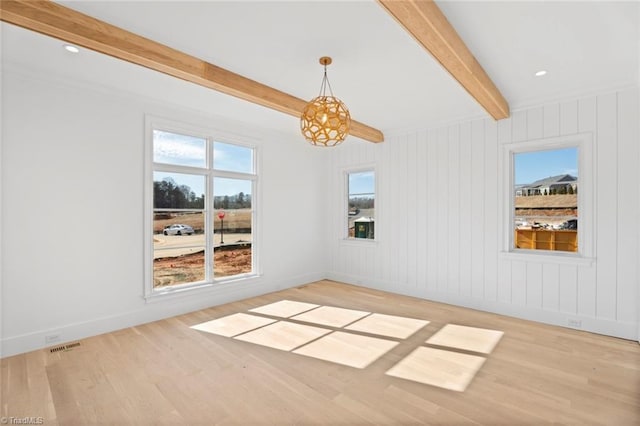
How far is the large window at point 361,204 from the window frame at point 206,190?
1.92 m

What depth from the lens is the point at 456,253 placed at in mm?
4508

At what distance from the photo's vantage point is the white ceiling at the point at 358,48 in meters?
2.16

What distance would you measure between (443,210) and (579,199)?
5.22 ft

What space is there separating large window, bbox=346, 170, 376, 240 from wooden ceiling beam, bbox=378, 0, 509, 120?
266cm

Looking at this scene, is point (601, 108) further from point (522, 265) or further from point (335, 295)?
point (335, 295)

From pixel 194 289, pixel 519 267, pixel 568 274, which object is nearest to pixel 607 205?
pixel 568 274

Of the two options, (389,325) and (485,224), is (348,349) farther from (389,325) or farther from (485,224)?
(485,224)

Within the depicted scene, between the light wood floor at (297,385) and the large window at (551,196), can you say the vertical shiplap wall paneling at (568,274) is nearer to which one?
the large window at (551,196)

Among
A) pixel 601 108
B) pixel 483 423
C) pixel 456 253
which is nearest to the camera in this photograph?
pixel 483 423

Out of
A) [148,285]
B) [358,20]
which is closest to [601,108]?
[358,20]

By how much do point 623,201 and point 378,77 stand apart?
2996 millimetres

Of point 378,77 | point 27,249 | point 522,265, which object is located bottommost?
point 522,265

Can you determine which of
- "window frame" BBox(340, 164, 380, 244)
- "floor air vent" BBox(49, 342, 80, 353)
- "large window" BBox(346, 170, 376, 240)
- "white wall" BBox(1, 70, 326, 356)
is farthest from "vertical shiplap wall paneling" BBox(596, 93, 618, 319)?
"floor air vent" BBox(49, 342, 80, 353)

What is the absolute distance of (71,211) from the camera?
3234mm
